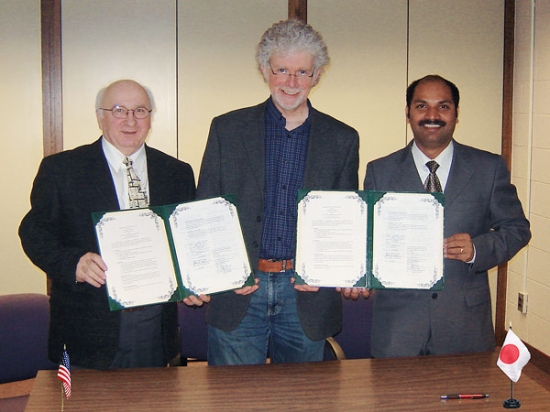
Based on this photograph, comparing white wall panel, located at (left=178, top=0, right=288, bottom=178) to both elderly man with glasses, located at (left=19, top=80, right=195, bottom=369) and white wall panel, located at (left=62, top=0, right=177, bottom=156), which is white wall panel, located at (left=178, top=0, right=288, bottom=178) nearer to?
white wall panel, located at (left=62, top=0, right=177, bottom=156)

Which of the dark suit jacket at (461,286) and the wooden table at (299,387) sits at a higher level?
the dark suit jacket at (461,286)

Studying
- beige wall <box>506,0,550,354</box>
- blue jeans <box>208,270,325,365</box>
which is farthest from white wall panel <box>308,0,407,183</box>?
blue jeans <box>208,270,325,365</box>

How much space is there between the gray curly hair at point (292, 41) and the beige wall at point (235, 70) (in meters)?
2.52

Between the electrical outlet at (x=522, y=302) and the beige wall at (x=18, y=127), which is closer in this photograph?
the beige wall at (x=18, y=127)

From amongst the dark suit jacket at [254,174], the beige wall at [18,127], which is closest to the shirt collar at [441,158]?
the dark suit jacket at [254,174]

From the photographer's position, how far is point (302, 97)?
2.71 metres

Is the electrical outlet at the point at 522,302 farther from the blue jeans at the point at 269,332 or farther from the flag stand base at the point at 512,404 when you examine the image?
the flag stand base at the point at 512,404

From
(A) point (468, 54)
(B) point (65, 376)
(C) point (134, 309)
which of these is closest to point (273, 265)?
(C) point (134, 309)

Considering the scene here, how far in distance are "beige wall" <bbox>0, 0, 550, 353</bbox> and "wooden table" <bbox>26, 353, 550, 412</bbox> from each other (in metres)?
2.96

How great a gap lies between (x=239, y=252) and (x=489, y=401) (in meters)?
0.96

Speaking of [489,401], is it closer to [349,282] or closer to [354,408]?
[354,408]

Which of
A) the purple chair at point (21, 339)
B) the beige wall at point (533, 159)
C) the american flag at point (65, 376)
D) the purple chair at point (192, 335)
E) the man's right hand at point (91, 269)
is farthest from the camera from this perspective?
the beige wall at point (533, 159)

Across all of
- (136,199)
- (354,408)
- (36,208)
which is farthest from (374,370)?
(36,208)

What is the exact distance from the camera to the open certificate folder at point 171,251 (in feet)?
8.02
